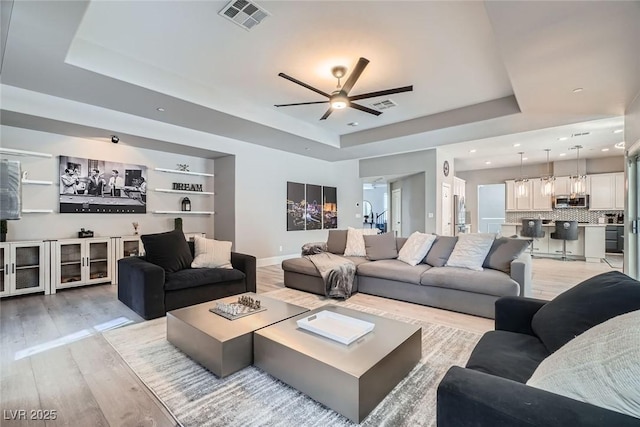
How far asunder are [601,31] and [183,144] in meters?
5.71

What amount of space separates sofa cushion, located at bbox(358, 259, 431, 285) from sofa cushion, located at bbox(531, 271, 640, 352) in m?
2.17

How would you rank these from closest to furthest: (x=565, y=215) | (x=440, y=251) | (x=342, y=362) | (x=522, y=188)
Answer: (x=342, y=362) → (x=440, y=251) → (x=522, y=188) → (x=565, y=215)

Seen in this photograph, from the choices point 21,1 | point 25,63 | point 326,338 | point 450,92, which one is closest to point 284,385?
point 326,338

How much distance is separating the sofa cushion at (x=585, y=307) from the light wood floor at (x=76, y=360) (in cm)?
157

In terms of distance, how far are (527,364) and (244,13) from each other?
3.34m

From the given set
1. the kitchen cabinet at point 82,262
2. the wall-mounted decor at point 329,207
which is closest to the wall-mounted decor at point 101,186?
the kitchen cabinet at point 82,262

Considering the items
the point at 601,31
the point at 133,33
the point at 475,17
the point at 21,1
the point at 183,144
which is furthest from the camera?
the point at 183,144

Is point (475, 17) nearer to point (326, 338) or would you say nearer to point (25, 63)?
point (326, 338)

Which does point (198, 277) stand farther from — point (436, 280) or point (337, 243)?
point (436, 280)

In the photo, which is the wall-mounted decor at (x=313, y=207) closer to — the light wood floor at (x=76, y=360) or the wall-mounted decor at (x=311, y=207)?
the wall-mounted decor at (x=311, y=207)

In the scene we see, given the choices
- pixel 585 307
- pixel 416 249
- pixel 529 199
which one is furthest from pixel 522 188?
pixel 585 307

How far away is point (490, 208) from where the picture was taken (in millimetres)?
10711

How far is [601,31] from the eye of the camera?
2420 millimetres

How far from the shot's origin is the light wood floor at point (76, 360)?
179 cm
